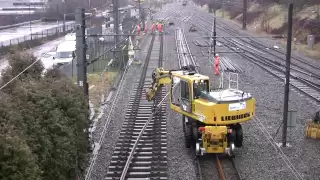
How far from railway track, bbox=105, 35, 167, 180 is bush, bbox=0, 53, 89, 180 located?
1.23 metres

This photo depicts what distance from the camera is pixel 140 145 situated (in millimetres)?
15172

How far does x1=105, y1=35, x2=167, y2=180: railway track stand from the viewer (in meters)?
12.9

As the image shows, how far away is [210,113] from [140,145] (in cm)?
294

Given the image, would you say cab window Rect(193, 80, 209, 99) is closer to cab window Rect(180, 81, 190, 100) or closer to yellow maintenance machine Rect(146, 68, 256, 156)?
yellow maintenance machine Rect(146, 68, 256, 156)

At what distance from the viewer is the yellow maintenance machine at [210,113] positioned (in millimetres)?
13523

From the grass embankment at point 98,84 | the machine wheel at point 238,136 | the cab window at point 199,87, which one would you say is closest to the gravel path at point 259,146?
the machine wheel at point 238,136

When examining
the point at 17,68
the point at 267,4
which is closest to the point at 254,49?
the point at 267,4

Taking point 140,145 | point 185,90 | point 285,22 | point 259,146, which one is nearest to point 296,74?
point 259,146

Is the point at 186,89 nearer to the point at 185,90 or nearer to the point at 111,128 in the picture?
the point at 185,90

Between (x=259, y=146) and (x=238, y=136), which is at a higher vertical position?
(x=238, y=136)

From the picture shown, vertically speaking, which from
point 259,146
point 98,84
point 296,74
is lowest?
point 259,146

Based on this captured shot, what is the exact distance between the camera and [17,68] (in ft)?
42.1

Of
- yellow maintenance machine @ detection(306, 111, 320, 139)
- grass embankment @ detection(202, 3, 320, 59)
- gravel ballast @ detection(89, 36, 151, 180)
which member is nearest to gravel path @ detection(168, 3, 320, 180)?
yellow maintenance machine @ detection(306, 111, 320, 139)

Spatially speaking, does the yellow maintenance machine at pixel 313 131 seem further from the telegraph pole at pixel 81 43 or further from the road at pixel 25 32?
the road at pixel 25 32
